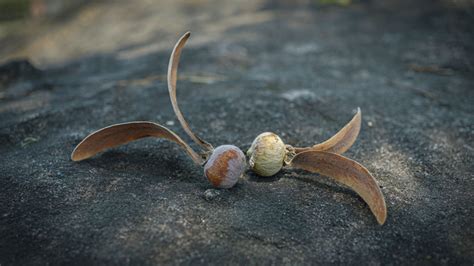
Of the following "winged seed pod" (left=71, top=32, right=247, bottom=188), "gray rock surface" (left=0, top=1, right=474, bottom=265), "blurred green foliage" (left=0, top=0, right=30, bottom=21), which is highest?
"blurred green foliage" (left=0, top=0, right=30, bottom=21)

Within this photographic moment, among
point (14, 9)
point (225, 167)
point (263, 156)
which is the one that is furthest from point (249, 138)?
point (14, 9)

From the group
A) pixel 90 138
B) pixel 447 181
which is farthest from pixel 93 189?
pixel 447 181

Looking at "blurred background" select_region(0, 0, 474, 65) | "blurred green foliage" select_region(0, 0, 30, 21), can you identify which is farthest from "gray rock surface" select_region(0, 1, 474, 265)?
"blurred green foliage" select_region(0, 0, 30, 21)

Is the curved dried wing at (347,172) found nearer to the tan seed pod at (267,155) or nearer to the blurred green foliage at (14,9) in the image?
the tan seed pod at (267,155)

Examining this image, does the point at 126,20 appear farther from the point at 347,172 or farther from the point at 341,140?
the point at 347,172

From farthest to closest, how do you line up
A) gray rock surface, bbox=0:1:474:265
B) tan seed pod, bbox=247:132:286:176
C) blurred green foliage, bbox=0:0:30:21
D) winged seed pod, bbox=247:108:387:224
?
blurred green foliage, bbox=0:0:30:21 < tan seed pod, bbox=247:132:286:176 < winged seed pod, bbox=247:108:387:224 < gray rock surface, bbox=0:1:474:265

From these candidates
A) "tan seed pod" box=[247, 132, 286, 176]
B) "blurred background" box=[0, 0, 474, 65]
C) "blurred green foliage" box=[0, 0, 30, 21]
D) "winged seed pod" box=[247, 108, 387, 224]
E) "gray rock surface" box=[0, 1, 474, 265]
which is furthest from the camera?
"blurred green foliage" box=[0, 0, 30, 21]

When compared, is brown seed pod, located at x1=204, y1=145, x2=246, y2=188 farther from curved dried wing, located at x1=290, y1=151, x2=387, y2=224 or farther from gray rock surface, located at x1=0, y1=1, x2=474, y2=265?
curved dried wing, located at x1=290, y1=151, x2=387, y2=224

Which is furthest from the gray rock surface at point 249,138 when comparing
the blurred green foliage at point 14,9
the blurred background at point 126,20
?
the blurred green foliage at point 14,9

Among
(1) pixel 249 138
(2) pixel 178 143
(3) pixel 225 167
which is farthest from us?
(1) pixel 249 138

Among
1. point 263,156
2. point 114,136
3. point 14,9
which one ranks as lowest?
point 263,156
